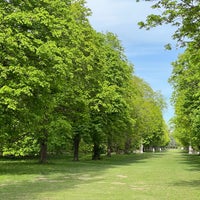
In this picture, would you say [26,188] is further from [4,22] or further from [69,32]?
[69,32]

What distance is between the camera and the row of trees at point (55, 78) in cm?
2217

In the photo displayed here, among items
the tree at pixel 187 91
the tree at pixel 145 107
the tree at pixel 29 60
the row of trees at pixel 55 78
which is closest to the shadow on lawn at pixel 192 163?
the tree at pixel 187 91

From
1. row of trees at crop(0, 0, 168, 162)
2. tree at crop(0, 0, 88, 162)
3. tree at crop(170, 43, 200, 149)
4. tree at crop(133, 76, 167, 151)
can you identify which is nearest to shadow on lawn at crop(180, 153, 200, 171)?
tree at crop(170, 43, 200, 149)

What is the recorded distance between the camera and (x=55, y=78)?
984 inches

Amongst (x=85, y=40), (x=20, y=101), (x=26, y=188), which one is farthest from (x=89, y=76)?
(x=26, y=188)

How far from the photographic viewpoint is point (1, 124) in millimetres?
23562

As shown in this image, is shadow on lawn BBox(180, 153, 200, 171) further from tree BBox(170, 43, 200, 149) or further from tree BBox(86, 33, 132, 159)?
tree BBox(86, 33, 132, 159)

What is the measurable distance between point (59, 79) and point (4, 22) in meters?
5.20

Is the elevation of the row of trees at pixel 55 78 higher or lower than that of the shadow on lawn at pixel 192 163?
higher

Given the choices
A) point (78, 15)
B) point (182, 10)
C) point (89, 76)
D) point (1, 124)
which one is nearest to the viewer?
point (182, 10)

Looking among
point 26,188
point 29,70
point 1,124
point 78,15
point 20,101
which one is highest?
point 78,15

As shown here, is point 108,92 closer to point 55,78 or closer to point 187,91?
point 187,91

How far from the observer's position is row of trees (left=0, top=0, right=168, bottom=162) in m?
22.2

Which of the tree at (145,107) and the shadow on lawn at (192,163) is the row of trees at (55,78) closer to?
the shadow on lawn at (192,163)
